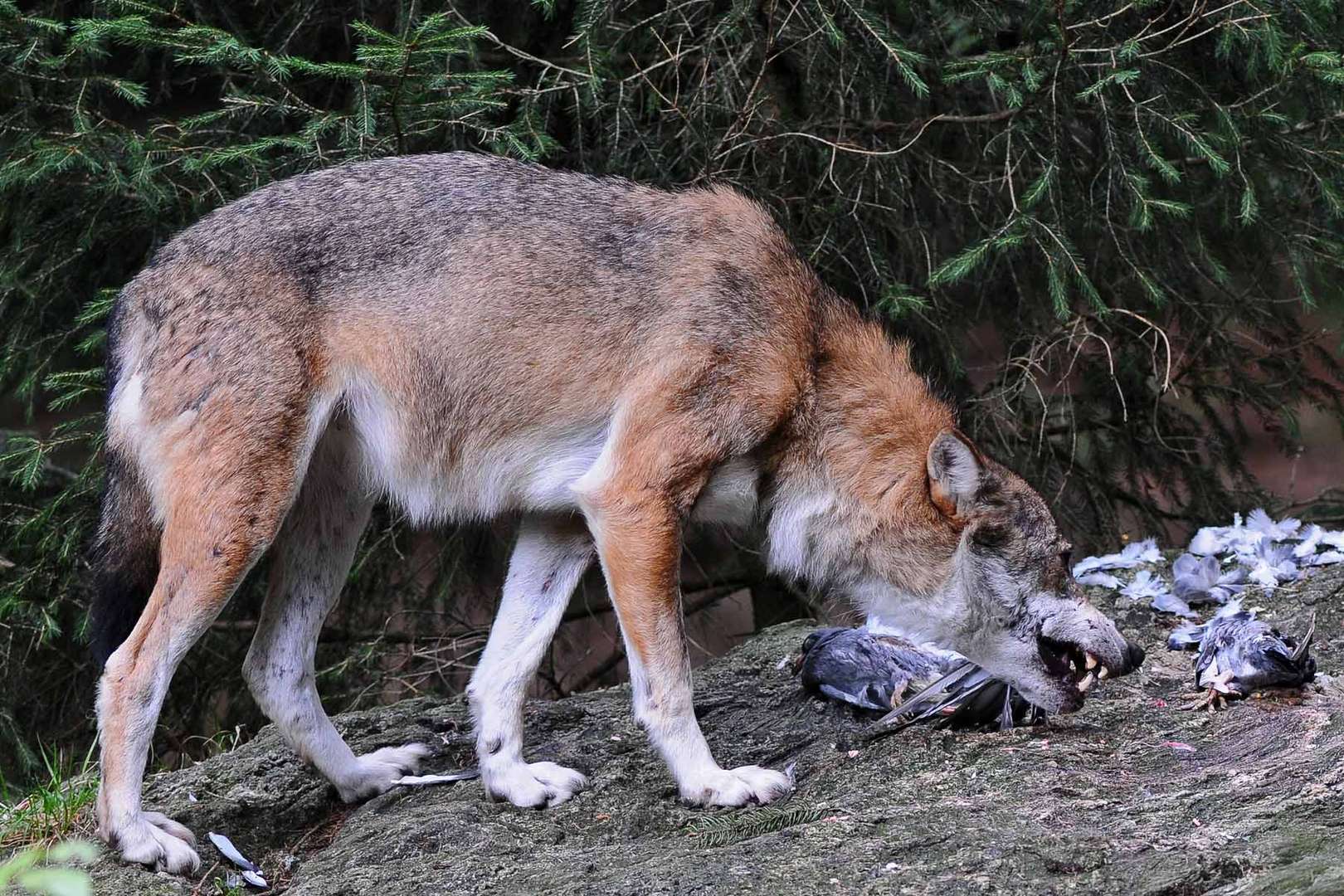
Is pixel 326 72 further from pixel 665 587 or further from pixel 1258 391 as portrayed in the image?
pixel 1258 391

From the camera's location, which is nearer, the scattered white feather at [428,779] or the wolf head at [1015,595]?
the wolf head at [1015,595]

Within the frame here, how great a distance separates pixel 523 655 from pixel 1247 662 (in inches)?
107

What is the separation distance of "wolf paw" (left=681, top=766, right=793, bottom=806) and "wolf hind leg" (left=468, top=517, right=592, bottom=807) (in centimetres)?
54

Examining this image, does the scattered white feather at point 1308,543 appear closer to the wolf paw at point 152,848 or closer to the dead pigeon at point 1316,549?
the dead pigeon at point 1316,549

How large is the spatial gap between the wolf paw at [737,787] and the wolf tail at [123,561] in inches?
83.4

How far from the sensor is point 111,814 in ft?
14.7

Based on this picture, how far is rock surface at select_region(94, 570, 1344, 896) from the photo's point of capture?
143 inches

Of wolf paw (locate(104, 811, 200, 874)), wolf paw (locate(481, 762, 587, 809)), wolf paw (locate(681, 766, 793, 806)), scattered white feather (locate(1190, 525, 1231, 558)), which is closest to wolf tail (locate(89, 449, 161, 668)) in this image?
wolf paw (locate(104, 811, 200, 874))

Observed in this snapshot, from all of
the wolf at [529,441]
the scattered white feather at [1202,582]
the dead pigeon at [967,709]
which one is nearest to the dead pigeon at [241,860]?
the wolf at [529,441]

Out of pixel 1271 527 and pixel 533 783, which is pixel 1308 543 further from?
pixel 533 783

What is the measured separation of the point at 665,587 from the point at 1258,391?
13.5 ft

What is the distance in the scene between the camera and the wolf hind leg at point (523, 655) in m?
→ 5.01

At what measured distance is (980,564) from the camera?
5246 mm

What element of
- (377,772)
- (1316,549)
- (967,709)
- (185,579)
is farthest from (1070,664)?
(185,579)
